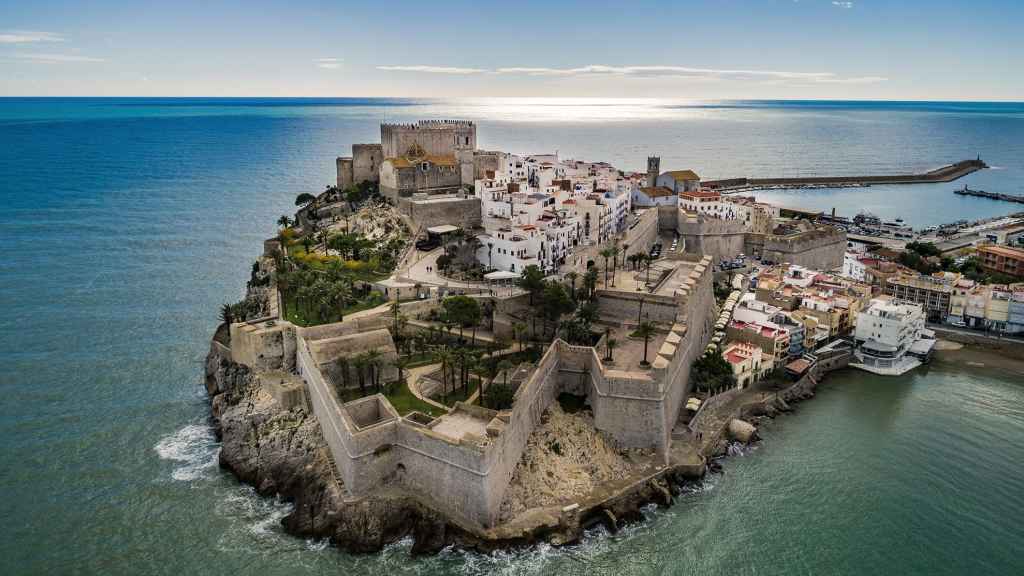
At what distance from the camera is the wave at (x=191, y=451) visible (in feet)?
105

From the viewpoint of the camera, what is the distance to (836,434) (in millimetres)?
35156

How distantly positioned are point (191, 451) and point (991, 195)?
371 ft

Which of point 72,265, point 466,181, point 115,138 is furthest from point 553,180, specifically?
point 115,138

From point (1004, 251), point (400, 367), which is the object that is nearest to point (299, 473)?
point (400, 367)

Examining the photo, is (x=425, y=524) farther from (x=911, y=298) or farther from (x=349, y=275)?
(x=911, y=298)

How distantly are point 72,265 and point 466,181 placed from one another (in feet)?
115

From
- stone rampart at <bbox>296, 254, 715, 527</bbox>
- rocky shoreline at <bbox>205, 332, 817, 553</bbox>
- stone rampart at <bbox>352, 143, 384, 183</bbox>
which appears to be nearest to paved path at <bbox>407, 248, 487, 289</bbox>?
stone rampart at <bbox>296, 254, 715, 527</bbox>

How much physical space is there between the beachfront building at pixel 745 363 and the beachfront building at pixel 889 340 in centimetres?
749

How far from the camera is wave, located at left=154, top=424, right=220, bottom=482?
105 feet

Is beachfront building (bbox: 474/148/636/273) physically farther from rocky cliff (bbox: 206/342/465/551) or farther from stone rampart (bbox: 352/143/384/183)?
rocky cliff (bbox: 206/342/465/551)

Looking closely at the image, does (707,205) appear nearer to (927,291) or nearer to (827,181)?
(927,291)

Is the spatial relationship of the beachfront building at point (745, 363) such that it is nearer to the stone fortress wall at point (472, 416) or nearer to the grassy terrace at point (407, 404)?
the stone fortress wall at point (472, 416)

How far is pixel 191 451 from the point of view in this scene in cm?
3372

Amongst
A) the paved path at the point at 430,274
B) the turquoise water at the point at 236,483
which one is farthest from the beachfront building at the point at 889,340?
the paved path at the point at 430,274
